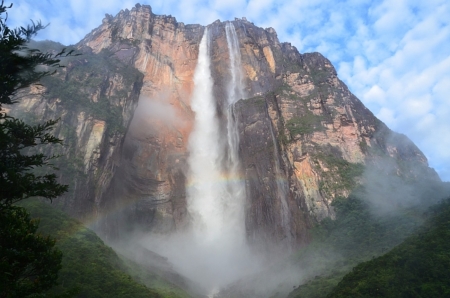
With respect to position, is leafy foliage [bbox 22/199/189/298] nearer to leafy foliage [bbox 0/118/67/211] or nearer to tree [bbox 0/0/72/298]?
tree [bbox 0/0/72/298]

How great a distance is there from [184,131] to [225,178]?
1077 centimetres

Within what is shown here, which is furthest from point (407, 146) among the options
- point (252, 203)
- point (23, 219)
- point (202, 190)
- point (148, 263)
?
point (23, 219)

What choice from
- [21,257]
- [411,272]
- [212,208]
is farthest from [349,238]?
[21,257]

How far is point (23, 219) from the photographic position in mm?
12070

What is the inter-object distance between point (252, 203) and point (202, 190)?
987cm

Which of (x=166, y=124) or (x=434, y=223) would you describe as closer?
(x=434, y=223)

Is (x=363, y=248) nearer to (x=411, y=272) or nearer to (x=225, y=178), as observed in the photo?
(x=411, y=272)

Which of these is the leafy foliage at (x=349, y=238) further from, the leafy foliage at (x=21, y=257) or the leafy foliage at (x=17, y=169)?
the leafy foliage at (x=17, y=169)

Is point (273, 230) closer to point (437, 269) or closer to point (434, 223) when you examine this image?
point (434, 223)

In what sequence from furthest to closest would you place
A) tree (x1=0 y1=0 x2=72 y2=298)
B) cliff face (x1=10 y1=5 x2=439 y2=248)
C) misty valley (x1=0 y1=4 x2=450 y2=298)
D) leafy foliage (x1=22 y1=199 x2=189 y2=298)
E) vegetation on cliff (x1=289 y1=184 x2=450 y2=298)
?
1. cliff face (x1=10 y1=5 x2=439 y2=248)
2. misty valley (x1=0 y1=4 x2=450 y2=298)
3. leafy foliage (x1=22 y1=199 x2=189 y2=298)
4. vegetation on cliff (x1=289 y1=184 x2=450 y2=298)
5. tree (x1=0 y1=0 x2=72 y2=298)

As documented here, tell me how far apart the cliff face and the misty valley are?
0.21m

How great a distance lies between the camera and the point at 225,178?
1940 inches

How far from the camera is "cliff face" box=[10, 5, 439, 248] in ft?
125

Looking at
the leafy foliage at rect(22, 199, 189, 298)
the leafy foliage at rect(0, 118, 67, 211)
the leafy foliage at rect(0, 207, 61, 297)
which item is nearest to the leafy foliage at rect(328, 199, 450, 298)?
the leafy foliage at rect(22, 199, 189, 298)
